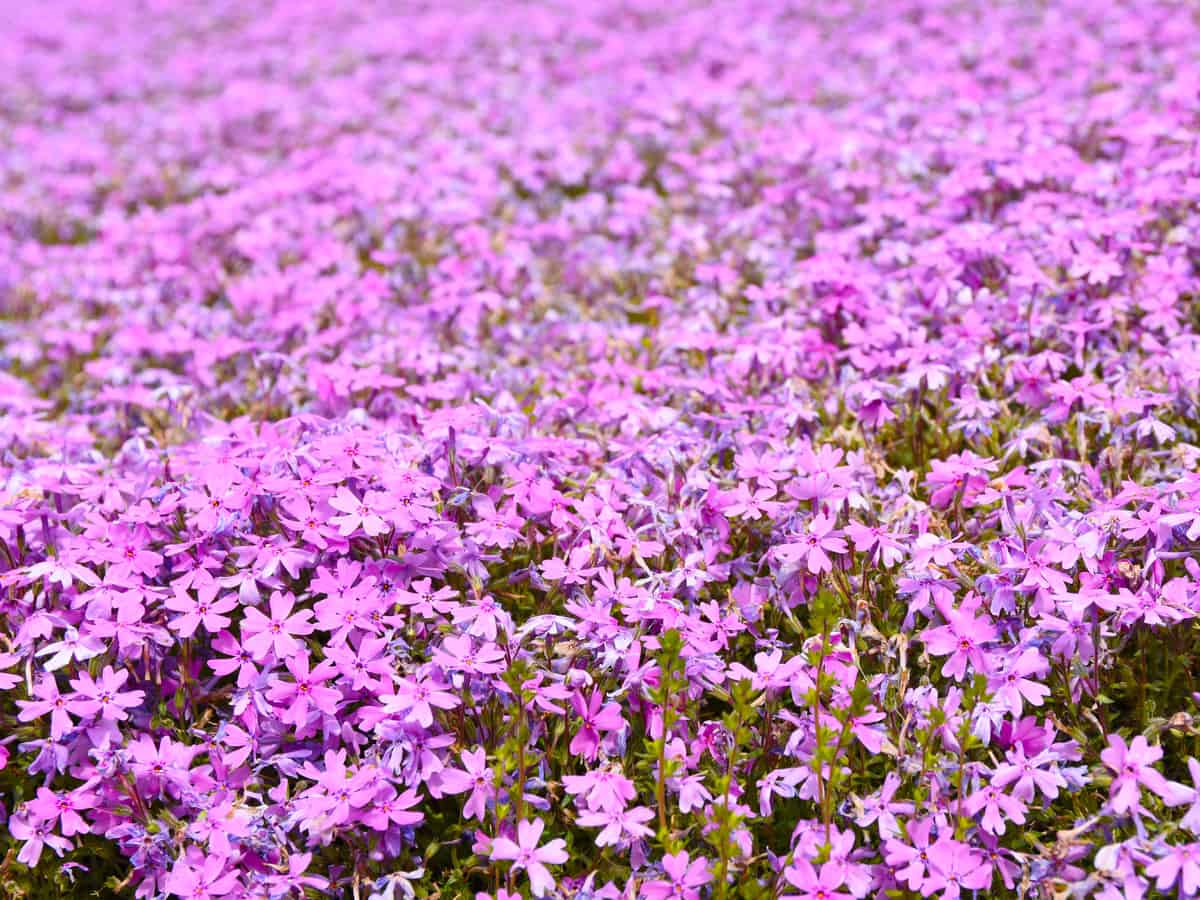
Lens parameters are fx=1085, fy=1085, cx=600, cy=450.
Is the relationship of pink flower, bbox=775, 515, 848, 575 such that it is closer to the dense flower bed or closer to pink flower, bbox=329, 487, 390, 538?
the dense flower bed

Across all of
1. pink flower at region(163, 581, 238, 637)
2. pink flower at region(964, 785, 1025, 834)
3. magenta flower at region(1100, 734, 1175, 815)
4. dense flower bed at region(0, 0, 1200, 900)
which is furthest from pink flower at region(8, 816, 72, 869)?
magenta flower at region(1100, 734, 1175, 815)

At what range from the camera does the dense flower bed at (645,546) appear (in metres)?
3.50

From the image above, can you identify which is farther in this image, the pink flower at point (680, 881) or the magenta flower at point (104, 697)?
the magenta flower at point (104, 697)

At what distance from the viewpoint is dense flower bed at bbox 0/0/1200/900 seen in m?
3.50

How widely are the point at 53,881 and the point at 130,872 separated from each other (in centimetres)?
33

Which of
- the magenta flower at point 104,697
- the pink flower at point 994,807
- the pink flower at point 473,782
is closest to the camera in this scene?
the pink flower at point 994,807

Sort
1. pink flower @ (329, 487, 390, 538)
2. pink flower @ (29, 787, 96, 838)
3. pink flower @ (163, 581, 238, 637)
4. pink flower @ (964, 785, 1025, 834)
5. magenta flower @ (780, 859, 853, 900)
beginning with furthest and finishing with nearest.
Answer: pink flower @ (329, 487, 390, 538) < pink flower @ (163, 581, 238, 637) < pink flower @ (29, 787, 96, 838) < pink flower @ (964, 785, 1025, 834) < magenta flower @ (780, 859, 853, 900)

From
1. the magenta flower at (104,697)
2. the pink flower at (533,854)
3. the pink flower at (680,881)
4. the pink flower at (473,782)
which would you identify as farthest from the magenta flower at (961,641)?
the magenta flower at (104,697)

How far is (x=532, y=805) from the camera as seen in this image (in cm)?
362

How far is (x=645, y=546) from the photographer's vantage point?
13.6 feet

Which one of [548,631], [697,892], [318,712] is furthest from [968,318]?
[318,712]

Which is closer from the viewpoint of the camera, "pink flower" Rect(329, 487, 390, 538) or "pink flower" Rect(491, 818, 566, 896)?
"pink flower" Rect(491, 818, 566, 896)

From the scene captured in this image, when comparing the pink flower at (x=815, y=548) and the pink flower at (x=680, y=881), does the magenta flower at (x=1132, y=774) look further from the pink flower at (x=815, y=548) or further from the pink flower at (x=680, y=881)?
the pink flower at (x=680, y=881)

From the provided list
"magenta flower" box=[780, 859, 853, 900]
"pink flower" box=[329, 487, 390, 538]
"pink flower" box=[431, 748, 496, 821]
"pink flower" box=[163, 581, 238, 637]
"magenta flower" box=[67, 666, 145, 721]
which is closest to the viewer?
"magenta flower" box=[780, 859, 853, 900]
